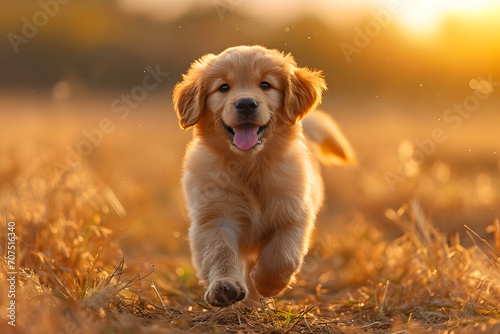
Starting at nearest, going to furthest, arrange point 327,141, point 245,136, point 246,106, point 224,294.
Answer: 1. point 224,294
2. point 246,106
3. point 245,136
4. point 327,141

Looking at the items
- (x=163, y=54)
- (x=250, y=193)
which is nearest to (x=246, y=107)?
(x=250, y=193)

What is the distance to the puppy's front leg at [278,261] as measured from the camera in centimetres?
278

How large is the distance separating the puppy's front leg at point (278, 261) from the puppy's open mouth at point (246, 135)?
0.49 meters

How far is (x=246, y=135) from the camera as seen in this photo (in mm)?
2834

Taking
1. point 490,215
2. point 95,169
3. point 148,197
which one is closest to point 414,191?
point 490,215

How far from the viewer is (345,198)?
666 centimetres

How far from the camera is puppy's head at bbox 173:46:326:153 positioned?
111 inches

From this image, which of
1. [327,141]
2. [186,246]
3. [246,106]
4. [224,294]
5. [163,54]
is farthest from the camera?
[163,54]

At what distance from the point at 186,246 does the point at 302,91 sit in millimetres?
2200

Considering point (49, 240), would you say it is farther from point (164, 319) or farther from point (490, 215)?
point (490, 215)

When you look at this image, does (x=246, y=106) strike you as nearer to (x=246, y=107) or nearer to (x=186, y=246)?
(x=246, y=107)

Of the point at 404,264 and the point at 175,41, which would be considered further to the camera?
the point at 175,41

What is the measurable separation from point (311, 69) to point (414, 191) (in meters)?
2.90

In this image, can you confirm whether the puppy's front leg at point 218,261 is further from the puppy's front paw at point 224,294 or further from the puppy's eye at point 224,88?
the puppy's eye at point 224,88
